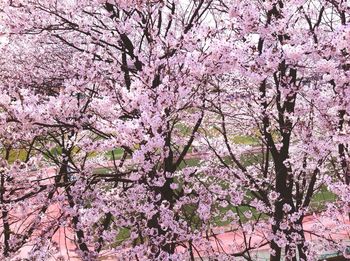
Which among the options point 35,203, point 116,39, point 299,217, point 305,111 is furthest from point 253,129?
point 35,203

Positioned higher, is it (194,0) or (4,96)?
(194,0)

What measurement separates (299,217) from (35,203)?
3.68m

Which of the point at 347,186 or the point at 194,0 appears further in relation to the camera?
the point at 194,0

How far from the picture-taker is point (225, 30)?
5.75 meters

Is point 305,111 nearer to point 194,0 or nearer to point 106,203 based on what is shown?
point 194,0

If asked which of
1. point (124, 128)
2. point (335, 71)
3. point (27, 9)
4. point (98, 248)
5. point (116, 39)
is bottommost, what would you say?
point (98, 248)

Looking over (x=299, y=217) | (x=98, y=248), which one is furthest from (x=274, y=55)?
(x=98, y=248)

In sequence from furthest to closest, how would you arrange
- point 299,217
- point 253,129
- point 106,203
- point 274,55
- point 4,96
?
point 253,129
point 299,217
point 106,203
point 274,55
point 4,96

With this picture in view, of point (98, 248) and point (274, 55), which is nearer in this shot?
point (274, 55)

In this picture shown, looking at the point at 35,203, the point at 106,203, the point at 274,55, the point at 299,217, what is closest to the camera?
the point at 274,55

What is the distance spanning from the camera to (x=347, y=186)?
567 centimetres

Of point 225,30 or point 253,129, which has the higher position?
point 225,30

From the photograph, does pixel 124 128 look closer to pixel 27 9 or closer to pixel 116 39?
pixel 116 39

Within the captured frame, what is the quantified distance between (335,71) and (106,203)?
321 cm
